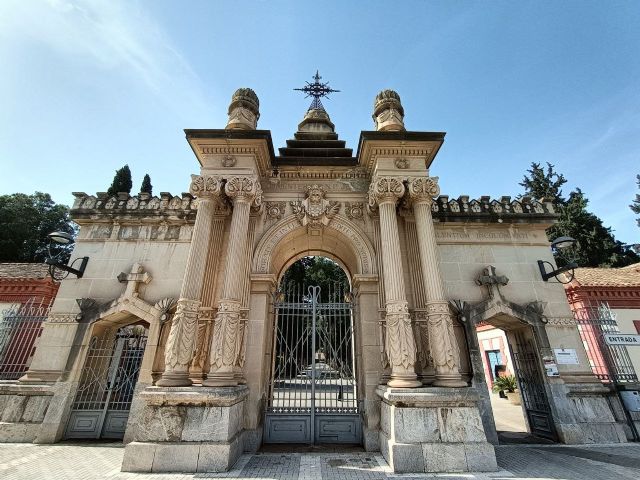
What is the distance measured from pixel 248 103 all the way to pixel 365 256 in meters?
5.74

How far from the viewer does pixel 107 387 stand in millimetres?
8484

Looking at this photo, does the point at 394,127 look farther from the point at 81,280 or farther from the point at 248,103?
the point at 81,280

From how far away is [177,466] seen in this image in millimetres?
5105

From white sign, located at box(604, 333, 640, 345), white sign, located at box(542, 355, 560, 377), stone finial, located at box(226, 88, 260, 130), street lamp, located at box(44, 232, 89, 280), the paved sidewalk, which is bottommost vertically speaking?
the paved sidewalk

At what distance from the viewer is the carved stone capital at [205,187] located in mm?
7434

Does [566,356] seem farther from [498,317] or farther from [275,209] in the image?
[275,209]

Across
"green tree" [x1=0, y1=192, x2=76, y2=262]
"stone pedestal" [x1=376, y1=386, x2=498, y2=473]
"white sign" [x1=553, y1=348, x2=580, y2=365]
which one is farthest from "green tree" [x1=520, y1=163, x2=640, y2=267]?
"green tree" [x1=0, y1=192, x2=76, y2=262]

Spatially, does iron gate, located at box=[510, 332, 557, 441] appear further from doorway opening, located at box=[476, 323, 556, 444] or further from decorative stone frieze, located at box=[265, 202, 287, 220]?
decorative stone frieze, located at box=[265, 202, 287, 220]

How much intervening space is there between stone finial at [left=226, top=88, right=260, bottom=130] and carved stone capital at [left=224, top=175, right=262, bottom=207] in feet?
5.73

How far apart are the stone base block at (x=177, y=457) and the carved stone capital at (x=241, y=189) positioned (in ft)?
17.3

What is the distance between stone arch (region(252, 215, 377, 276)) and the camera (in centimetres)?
794

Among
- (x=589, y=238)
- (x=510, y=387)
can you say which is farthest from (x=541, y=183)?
(x=510, y=387)

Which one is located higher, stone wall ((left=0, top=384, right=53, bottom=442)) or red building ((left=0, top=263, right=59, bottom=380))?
red building ((left=0, top=263, right=59, bottom=380))

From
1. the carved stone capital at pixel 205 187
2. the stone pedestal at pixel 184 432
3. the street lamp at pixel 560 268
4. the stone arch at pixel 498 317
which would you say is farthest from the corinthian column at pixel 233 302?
the street lamp at pixel 560 268
